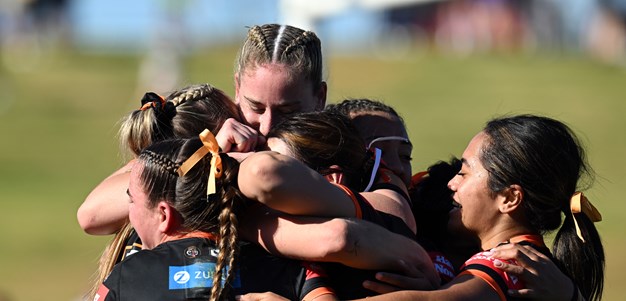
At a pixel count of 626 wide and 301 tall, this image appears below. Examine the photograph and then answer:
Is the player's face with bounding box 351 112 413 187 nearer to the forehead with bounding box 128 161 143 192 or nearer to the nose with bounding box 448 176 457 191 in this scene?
the nose with bounding box 448 176 457 191

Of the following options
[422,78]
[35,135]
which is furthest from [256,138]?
[422,78]

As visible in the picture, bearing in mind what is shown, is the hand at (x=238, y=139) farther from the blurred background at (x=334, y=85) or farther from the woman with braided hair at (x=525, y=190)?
the blurred background at (x=334, y=85)

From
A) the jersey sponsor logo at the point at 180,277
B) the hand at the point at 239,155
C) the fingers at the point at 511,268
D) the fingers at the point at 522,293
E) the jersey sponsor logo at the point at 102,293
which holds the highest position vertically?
the hand at the point at 239,155

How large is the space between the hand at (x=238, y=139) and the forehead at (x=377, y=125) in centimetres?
55

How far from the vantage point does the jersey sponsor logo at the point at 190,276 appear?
342 centimetres

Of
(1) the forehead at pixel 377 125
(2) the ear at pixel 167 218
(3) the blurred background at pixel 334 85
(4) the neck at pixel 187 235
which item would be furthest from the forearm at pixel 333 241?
(3) the blurred background at pixel 334 85

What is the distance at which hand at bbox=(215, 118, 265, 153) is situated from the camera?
385cm

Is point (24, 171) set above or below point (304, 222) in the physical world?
below

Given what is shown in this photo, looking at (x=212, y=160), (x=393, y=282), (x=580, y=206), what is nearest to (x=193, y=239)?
(x=212, y=160)

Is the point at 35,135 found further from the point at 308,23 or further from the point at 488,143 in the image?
the point at 488,143

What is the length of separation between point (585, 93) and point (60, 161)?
13.8 metres

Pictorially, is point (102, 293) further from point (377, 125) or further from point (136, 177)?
point (377, 125)

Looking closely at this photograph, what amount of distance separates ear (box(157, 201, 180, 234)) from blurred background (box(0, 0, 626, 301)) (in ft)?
36.7

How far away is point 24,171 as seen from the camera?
2459cm
